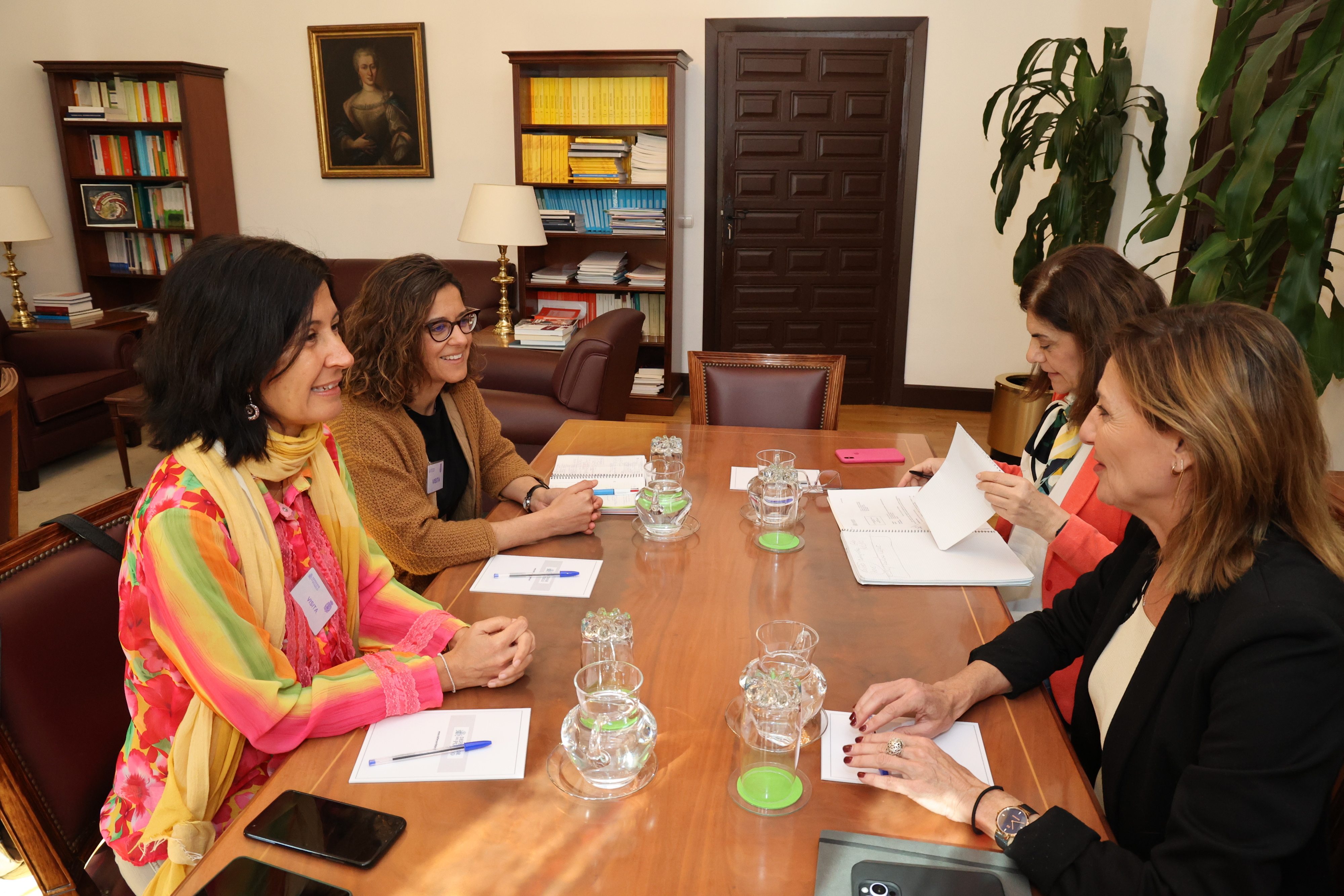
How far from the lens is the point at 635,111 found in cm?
523

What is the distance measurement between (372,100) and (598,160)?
161 cm

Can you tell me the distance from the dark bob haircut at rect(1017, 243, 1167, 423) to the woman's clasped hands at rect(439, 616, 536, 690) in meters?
1.29

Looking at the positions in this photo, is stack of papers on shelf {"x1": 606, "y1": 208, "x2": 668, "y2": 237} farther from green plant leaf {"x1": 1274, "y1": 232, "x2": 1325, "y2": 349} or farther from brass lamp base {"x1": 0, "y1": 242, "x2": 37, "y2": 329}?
green plant leaf {"x1": 1274, "y1": 232, "x2": 1325, "y2": 349}

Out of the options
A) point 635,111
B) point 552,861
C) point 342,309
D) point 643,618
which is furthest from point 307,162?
→ point 552,861

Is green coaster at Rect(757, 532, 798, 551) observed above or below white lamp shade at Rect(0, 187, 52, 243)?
below

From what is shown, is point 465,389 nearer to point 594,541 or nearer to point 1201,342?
point 594,541

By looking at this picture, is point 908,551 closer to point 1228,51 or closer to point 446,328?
point 446,328

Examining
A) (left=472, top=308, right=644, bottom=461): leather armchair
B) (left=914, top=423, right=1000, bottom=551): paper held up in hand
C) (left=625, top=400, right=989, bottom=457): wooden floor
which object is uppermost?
(left=914, top=423, right=1000, bottom=551): paper held up in hand

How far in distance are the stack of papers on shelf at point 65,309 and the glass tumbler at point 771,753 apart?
5.32 metres

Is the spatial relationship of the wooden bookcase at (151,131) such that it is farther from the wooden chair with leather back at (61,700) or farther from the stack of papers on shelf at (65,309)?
the wooden chair with leather back at (61,700)

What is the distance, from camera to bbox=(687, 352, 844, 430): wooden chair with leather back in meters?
2.80

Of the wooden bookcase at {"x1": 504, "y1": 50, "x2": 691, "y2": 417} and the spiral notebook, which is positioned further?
the wooden bookcase at {"x1": 504, "y1": 50, "x2": 691, "y2": 417}

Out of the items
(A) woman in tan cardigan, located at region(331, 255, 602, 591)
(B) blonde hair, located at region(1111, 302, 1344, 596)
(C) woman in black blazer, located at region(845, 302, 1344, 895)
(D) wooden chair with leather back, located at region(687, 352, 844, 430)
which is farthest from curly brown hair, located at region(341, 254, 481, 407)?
(B) blonde hair, located at region(1111, 302, 1344, 596)

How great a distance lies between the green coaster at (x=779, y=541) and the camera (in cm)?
175
